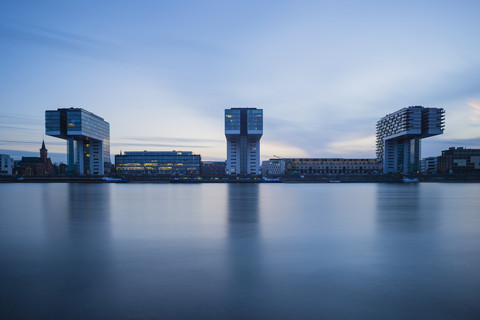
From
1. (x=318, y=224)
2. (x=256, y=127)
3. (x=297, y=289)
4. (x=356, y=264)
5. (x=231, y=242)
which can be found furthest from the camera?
(x=256, y=127)

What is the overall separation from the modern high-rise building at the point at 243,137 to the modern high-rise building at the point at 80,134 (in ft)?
278

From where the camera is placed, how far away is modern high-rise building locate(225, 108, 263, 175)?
5881 inches

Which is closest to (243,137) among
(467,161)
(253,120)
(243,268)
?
(253,120)

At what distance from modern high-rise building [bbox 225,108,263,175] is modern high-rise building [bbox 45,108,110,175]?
84.7 metres

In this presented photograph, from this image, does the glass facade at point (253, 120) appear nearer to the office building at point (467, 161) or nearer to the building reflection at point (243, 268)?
the building reflection at point (243, 268)

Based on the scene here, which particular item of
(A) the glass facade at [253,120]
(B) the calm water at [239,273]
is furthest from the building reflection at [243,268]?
(A) the glass facade at [253,120]

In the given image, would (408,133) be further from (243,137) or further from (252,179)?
(252,179)

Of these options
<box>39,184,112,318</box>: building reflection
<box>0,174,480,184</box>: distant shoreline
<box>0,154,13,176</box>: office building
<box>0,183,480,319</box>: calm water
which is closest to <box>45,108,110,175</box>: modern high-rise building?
<box>0,174,480,184</box>: distant shoreline

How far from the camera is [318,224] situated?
1739 centimetres

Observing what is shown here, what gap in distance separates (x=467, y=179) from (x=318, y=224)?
156m

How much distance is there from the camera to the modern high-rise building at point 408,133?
147 m

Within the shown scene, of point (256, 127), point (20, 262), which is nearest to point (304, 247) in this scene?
point (20, 262)

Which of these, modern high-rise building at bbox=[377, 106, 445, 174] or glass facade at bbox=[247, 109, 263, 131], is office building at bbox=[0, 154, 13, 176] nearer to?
glass facade at bbox=[247, 109, 263, 131]

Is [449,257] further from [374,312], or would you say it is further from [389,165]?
[389,165]
